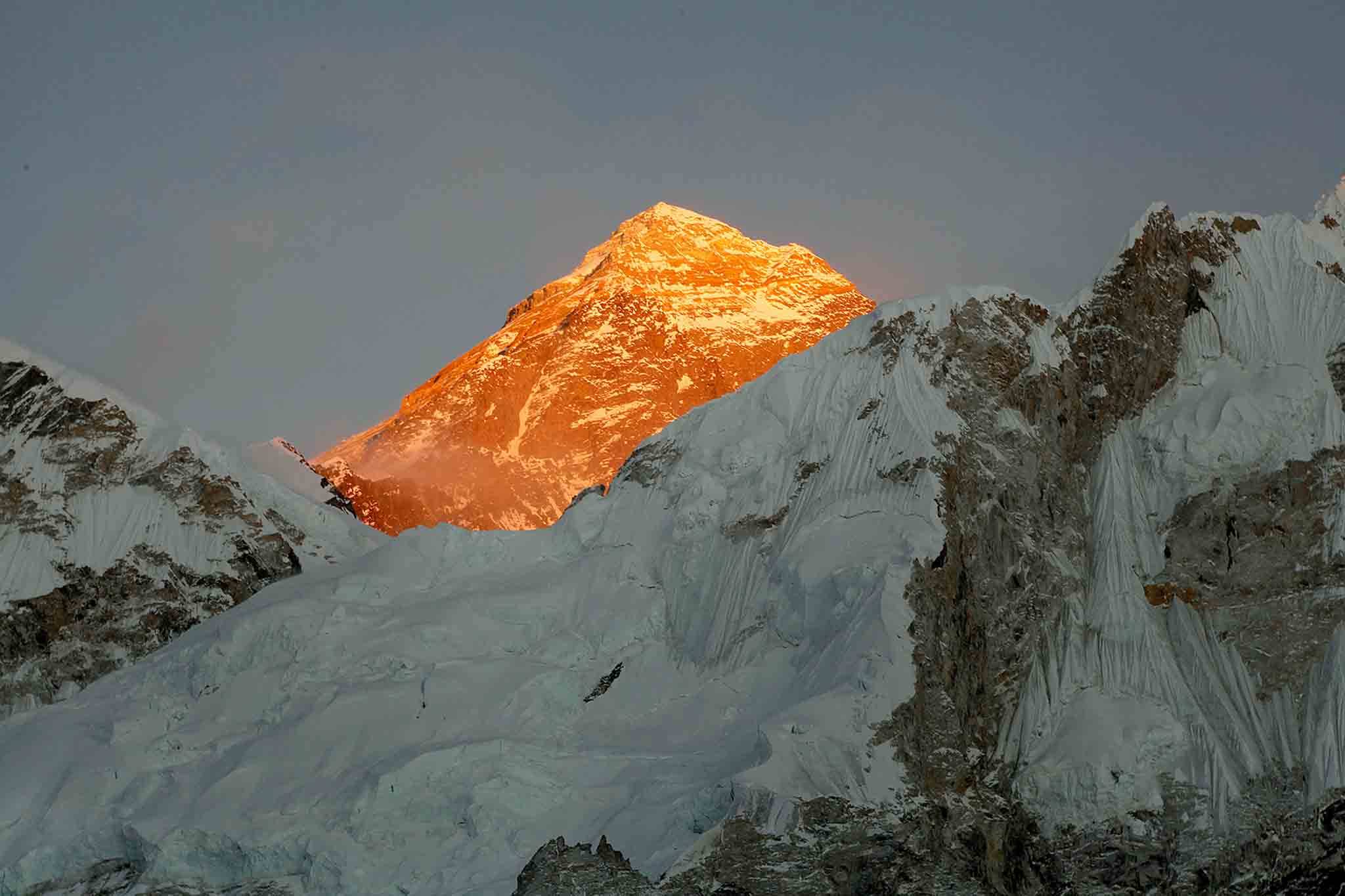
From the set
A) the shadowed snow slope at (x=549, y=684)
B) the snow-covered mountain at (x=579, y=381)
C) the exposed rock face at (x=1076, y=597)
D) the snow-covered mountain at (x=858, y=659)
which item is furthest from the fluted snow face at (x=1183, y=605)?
the snow-covered mountain at (x=579, y=381)

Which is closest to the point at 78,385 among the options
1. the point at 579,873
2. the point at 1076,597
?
the point at 579,873

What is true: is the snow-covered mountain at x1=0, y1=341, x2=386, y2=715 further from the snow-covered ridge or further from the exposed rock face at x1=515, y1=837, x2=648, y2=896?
the exposed rock face at x1=515, y1=837, x2=648, y2=896

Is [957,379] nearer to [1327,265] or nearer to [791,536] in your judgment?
[791,536]

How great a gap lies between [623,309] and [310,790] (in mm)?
78566

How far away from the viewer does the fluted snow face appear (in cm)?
10044

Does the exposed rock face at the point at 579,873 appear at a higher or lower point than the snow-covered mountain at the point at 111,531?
lower

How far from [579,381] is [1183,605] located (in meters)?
69.7

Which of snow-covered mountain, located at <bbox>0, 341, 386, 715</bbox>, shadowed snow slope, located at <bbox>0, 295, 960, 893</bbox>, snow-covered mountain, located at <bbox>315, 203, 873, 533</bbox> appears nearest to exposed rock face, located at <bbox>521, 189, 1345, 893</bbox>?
shadowed snow slope, located at <bbox>0, 295, 960, 893</bbox>

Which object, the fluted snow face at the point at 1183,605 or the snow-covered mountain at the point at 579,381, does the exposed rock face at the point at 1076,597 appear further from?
the snow-covered mountain at the point at 579,381

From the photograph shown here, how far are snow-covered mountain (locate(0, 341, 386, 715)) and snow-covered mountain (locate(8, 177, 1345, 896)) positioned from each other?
15.7 ft

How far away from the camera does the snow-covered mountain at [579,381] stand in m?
158

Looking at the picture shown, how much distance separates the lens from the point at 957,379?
116m

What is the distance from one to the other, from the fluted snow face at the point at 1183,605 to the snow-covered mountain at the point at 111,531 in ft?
149

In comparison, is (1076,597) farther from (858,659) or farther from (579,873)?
(579,873)
